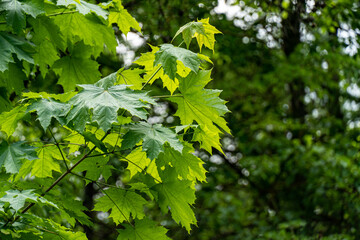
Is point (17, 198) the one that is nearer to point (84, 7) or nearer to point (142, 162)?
point (142, 162)

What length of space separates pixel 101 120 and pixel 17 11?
778 millimetres

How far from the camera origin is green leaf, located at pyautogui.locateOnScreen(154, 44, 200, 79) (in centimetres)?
194

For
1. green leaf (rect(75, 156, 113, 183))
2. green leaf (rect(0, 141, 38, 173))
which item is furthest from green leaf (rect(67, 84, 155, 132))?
green leaf (rect(75, 156, 113, 183))

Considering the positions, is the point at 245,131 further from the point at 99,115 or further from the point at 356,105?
the point at 99,115

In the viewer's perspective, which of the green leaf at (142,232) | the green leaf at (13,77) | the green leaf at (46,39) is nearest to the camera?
the green leaf at (142,232)

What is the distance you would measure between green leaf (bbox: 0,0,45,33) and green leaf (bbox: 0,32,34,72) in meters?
0.11

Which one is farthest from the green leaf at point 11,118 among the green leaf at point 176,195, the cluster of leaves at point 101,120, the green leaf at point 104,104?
the green leaf at point 176,195

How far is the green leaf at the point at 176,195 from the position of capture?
2.08 m

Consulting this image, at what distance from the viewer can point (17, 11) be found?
2080 millimetres

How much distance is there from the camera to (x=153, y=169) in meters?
2.21

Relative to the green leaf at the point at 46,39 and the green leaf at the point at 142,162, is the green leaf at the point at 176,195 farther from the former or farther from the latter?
the green leaf at the point at 46,39

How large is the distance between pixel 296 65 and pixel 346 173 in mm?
1975

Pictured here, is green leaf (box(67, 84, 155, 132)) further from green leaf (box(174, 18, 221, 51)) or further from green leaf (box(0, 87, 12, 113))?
green leaf (box(0, 87, 12, 113))

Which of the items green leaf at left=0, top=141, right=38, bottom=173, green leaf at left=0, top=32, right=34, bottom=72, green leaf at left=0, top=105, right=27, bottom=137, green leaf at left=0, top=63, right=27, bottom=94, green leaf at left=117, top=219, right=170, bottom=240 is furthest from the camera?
green leaf at left=0, top=63, right=27, bottom=94
